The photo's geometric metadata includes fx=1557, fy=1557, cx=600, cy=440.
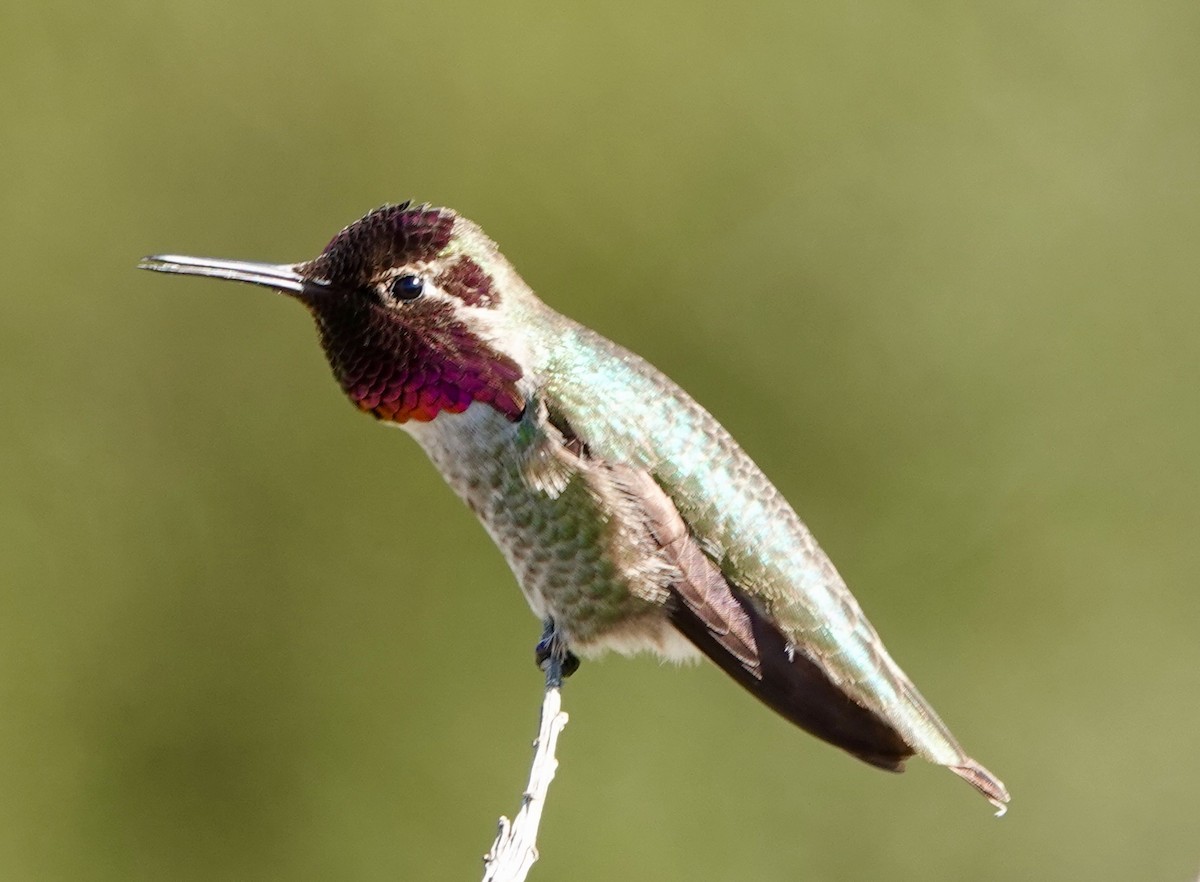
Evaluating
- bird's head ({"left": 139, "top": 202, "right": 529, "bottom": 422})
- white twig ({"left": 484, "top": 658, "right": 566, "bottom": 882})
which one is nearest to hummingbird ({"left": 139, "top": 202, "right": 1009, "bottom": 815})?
bird's head ({"left": 139, "top": 202, "right": 529, "bottom": 422})

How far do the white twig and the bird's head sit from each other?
1.86 ft

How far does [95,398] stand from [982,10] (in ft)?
11.5

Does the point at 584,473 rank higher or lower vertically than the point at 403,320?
lower

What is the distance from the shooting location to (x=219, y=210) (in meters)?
5.23

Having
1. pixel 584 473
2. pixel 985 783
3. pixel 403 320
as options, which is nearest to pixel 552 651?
pixel 584 473

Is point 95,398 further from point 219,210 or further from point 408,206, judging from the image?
point 408,206

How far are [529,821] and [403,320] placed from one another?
0.95 meters

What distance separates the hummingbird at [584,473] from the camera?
2730mm

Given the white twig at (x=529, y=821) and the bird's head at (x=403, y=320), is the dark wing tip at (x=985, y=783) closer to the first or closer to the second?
the white twig at (x=529, y=821)

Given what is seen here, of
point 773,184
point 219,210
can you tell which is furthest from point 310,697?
point 773,184

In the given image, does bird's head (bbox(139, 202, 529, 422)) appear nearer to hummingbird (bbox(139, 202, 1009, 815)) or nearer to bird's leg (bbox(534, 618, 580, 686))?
hummingbird (bbox(139, 202, 1009, 815))

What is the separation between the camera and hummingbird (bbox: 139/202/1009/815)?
273cm

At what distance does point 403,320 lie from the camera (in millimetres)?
2754

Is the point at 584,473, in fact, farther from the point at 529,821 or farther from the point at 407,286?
the point at 529,821
